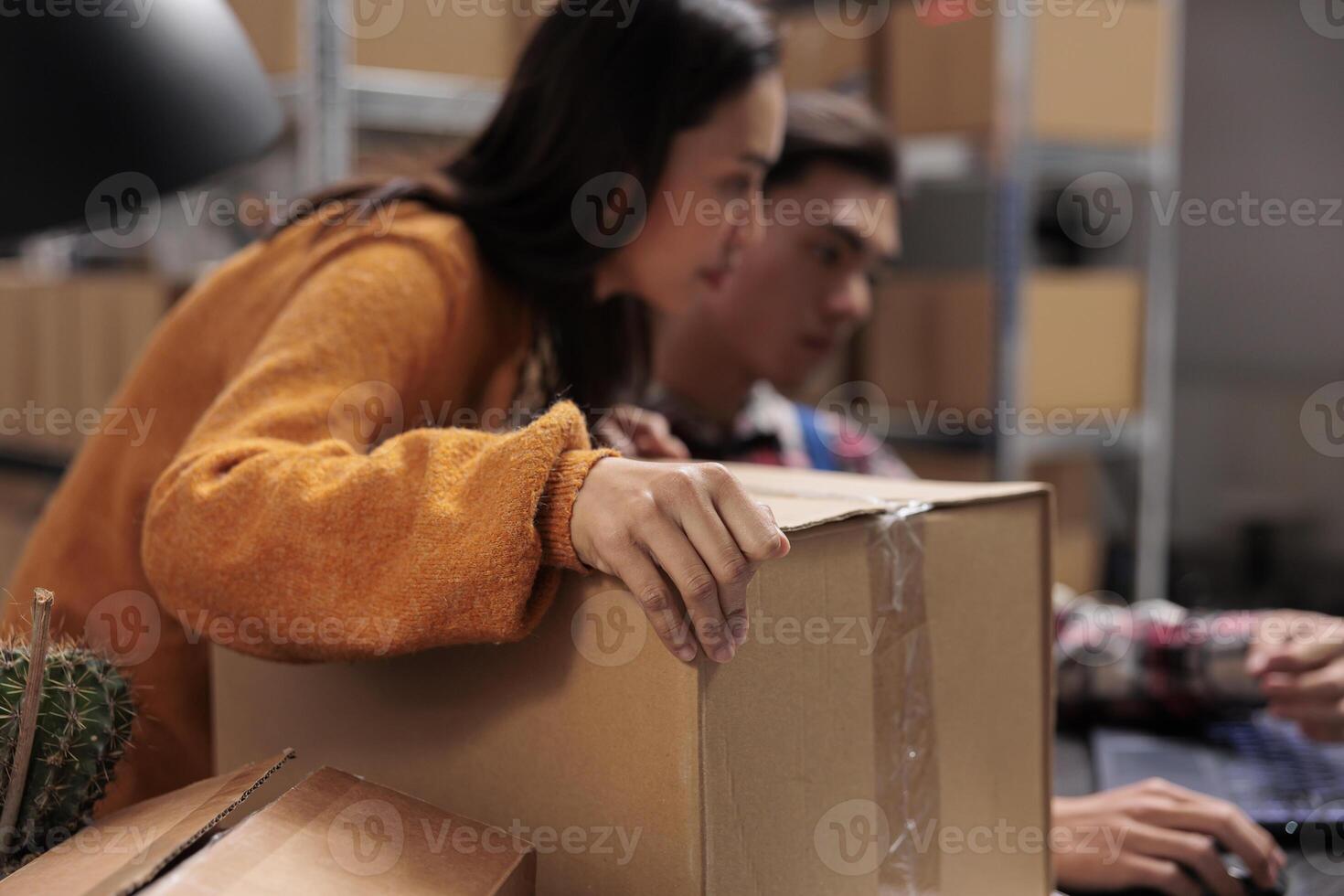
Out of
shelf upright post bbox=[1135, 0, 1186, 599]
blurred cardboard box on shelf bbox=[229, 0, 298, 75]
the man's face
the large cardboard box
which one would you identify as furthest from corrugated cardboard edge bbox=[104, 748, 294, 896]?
shelf upright post bbox=[1135, 0, 1186, 599]

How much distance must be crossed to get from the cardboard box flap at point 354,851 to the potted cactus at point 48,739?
0.13 meters

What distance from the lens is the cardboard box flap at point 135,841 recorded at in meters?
0.53

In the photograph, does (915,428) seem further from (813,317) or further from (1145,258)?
(813,317)

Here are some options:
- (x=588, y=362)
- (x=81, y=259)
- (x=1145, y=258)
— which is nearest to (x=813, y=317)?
(x=588, y=362)

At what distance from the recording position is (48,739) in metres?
0.63

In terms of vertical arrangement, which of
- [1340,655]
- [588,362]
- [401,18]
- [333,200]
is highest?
[401,18]

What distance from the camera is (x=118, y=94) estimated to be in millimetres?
792

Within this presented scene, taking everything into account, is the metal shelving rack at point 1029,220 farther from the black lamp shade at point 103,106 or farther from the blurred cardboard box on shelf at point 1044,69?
the black lamp shade at point 103,106

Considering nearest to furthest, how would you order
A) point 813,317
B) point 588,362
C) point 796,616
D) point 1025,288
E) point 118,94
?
point 796,616 < point 118,94 < point 588,362 < point 813,317 < point 1025,288

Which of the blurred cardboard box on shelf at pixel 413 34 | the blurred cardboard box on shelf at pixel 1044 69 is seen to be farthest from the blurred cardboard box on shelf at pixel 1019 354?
the blurred cardboard box on shelf at pixel 413 34

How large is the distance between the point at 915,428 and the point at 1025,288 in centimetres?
35

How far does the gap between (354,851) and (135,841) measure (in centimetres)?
10

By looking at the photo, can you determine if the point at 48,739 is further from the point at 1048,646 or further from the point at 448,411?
the point at 1048,646

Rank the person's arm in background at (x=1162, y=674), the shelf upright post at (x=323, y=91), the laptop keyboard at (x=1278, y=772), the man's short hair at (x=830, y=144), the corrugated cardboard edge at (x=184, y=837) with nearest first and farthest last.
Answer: the corrugated cardboard edge at (x=184, y=837) < the laptop keyboard at (x=1278, y=772) < the person's arm in background at (x=1162, y=674) < the man's short hair at (x=830, y=144) < the shelf upright post at (x=323, y=91)
